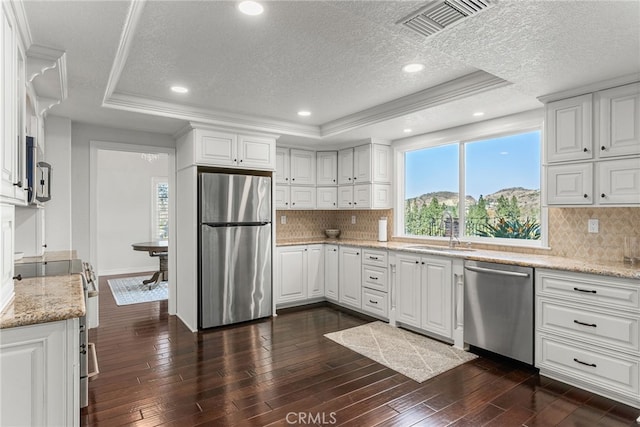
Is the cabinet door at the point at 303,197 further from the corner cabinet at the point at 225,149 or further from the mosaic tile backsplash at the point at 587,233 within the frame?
the mosaic tile backsplash at the point at 587,233

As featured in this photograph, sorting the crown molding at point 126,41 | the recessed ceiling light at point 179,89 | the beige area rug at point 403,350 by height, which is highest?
the recessed ceiling light at point 179,89

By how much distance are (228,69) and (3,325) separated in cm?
221

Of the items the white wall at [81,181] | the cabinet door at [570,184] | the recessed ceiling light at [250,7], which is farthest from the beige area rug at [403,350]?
the white wall at [81,181]

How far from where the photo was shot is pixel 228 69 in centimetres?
288

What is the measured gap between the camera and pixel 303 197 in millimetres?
5418

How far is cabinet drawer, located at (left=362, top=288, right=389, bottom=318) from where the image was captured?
14.2 feet

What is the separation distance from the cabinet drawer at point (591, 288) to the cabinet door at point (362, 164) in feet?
8.42

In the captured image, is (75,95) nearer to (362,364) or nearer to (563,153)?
(362,364)

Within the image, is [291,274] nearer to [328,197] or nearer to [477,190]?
[328,197]

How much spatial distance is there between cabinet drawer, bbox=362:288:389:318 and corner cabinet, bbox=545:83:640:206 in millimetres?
2059


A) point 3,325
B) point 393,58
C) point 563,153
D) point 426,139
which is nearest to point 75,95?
point 3,325

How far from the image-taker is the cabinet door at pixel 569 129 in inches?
113

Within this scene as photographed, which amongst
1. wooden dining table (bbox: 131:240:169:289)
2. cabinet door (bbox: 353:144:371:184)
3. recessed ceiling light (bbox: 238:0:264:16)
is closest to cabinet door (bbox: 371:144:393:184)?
cabinet door (bbox: 353:144:371:184)

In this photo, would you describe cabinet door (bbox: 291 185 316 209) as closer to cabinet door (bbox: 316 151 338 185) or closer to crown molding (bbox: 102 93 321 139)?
cabinet door (bbox: 316 151 338 185)
